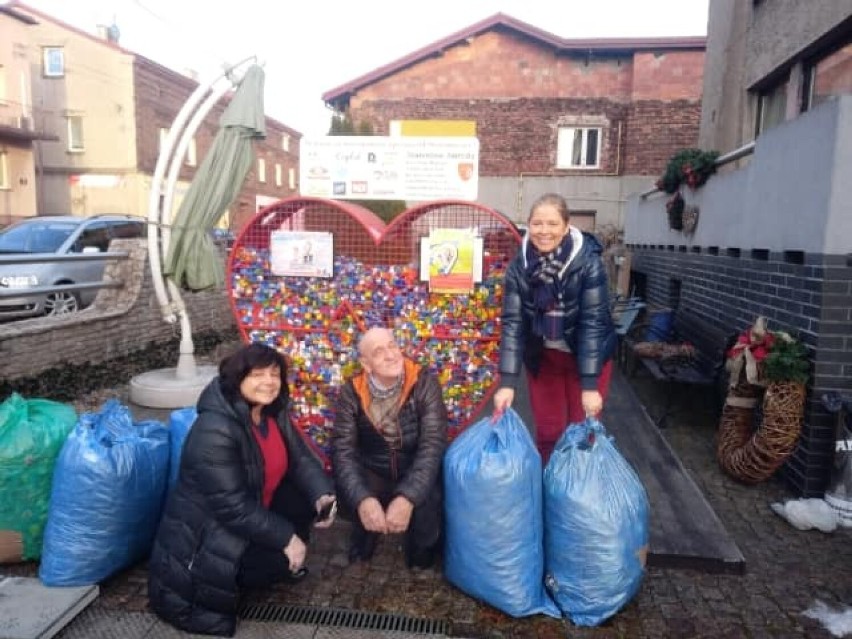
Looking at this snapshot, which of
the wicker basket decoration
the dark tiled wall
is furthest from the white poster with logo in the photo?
the dark tiled wall

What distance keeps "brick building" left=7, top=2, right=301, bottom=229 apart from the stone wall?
59.5 ft

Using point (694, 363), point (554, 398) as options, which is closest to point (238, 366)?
point (554, 398)

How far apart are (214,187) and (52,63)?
25710 millimetres

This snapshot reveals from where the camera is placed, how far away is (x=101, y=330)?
717cm

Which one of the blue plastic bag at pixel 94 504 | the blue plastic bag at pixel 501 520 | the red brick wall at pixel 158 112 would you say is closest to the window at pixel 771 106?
the blue plastic bag at pixel 501 520

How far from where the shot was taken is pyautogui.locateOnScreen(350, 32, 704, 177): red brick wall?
17422mm

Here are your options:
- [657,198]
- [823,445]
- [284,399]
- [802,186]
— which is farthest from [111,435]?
[657,198]

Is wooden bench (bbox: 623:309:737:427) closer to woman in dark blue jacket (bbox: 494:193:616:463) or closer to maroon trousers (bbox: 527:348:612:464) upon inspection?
maroon trousers (bbox: 527:348:612:464)

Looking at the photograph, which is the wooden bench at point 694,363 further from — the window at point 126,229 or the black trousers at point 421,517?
the window at point 126,229

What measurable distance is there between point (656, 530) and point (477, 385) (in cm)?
124

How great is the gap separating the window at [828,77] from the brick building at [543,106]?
11.0 m

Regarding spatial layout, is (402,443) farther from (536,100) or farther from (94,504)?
(536,100)

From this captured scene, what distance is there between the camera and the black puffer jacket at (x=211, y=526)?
259 cm

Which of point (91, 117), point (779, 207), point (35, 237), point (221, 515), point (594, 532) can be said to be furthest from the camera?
point (91, 117)
